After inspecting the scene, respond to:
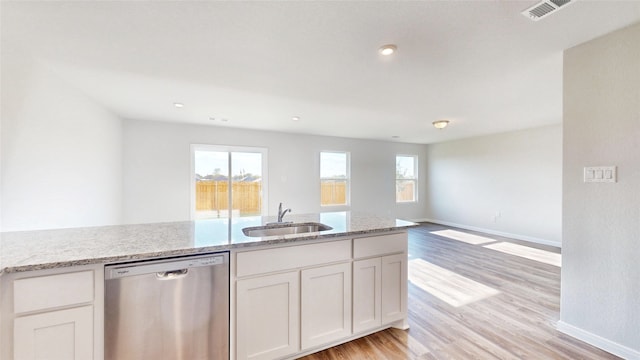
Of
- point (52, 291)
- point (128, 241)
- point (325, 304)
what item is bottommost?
point (325, 304)

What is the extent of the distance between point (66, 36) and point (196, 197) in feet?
11.6

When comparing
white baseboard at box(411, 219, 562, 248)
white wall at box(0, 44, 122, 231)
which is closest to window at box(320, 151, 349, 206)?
white baseboard at box(411, 219, 562, 248)

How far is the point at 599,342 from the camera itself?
189 cm

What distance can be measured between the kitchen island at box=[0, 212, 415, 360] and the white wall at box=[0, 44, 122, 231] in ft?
1.97

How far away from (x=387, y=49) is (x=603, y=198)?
1.93 m

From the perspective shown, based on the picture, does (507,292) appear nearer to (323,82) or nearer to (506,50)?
(506,50)

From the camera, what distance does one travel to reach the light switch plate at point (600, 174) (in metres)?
1.83

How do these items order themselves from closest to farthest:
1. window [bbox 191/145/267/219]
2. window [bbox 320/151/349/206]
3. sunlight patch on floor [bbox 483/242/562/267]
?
sunlight patch on floor [bbox 483/242/562/267], window [bbox 191/145/267/219], window [bbox 320/151/349/206]

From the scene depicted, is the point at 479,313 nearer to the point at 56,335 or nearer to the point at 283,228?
the point at 283,228

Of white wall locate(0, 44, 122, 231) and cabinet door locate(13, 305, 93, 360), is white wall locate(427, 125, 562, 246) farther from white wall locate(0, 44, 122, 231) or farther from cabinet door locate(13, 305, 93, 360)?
white wall locate(0, 44, 122, 231)

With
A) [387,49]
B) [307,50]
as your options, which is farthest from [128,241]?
[387,49]

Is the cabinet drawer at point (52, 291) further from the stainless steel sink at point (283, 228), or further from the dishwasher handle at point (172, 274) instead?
the stainless steel sink at point (283, 228)

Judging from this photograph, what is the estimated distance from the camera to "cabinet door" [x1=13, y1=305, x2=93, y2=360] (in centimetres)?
120

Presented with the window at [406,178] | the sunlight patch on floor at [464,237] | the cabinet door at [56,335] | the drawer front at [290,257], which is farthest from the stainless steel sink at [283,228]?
the window at [406,178]
